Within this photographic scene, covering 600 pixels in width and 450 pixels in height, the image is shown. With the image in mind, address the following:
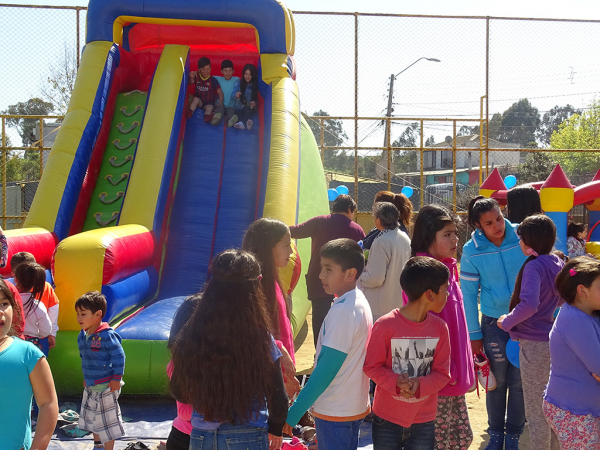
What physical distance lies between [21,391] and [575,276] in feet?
7.08

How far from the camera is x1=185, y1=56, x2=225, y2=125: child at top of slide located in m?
7.00

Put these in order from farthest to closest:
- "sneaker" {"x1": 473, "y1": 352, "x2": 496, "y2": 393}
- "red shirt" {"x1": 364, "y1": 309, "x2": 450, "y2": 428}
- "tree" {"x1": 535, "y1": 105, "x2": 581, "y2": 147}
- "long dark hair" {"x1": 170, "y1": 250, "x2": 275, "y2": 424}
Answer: "tree" {"x1": 535, "y1": 105, "x2": 581, "y2": 147} → "sneaker" {"x1": 473, "y1": 352, "x2": 496, "y2": 393} → "red shirt" {"x1": 364, "y1": 309, "x2": 450, "y2": 428} → "long dark hair" {"x1": 170, "y1": 250, "x2": 275, "y2": 424}

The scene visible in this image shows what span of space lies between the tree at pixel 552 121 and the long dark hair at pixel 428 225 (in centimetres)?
5778

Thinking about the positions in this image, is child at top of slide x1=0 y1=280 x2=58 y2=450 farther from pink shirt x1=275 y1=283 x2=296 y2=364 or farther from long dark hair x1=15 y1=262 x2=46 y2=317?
long dark hair x1=15 y1=262 x2=46 y2=317

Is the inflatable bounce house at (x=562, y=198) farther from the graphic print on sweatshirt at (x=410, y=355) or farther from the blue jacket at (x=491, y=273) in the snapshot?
the graphic print on sweatshirt at (x=410, y=355)

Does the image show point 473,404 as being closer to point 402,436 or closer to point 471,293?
point 471,293

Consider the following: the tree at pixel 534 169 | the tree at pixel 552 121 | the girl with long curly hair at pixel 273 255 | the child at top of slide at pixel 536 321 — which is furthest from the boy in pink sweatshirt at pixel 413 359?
the tree at pixel 552 121

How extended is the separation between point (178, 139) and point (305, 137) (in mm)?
1541

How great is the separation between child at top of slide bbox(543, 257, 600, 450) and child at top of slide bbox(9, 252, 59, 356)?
316 cm

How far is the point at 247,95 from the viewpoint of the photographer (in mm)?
7020

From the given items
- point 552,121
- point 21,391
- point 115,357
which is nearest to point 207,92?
point 115,357

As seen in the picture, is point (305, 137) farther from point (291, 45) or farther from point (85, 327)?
point (85, 327)

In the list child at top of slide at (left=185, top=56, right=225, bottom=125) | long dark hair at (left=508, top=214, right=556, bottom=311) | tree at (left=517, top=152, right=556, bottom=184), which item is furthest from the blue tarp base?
tree at (left=517, top=152, right=556, bottom=184)

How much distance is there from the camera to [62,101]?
20547mm
